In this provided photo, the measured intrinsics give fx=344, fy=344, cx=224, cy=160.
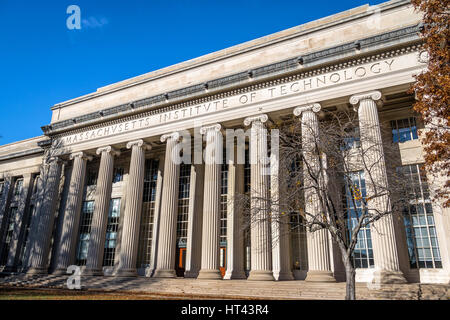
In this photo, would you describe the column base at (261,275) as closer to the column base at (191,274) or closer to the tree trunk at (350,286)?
the column base at (191,274)

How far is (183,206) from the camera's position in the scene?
27641 millimetres

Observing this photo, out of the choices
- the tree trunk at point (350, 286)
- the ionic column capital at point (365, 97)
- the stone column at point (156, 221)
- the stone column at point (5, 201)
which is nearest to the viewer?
the tree trunk at point (350, 286)

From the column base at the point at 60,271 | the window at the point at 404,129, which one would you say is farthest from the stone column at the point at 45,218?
the window at the point at 404,129

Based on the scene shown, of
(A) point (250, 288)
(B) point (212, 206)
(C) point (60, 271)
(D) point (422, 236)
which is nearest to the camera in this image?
(A) point (250, 288)

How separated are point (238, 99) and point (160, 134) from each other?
6.57m

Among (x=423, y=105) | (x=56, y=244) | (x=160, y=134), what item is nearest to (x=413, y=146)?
(x=423, y=105)

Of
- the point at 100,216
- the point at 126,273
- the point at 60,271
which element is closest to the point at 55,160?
the point at 100,216

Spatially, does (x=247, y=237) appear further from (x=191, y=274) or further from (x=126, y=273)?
(x=126, y=273)

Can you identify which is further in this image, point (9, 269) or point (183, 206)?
point (9, 269)

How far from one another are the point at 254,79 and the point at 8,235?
3102 cm

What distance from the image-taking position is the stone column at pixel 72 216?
26.9 m

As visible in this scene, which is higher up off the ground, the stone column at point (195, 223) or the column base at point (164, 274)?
the stone column at point (195, 223)

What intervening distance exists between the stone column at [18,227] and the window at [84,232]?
314 inches

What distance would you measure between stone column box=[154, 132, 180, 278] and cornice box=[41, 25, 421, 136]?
9.45 feet
